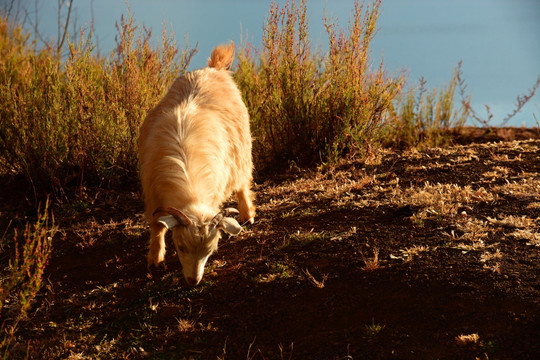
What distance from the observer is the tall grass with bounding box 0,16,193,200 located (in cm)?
606

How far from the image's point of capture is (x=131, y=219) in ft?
18.3

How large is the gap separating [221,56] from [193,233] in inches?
112

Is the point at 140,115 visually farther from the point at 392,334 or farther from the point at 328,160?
the point at 392,334

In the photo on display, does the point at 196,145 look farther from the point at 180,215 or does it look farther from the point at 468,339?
the point at 468,339

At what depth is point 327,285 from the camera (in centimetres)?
372

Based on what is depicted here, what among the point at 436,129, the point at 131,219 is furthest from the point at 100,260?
the point at 436,129

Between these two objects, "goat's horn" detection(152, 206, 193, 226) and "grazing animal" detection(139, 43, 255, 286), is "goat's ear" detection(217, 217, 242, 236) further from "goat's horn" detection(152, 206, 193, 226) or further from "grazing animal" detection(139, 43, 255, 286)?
"goat's horn" detection(152, 206, 193, 226)

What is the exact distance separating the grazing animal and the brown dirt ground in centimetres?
39

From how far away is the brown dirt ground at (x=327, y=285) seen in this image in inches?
125

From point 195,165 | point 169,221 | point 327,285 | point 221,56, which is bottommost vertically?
point 327,285

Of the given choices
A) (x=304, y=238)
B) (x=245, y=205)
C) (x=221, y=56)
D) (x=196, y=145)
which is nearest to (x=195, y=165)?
(x=196, y=145)

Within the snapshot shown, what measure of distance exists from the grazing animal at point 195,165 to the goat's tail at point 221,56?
9.4 inches

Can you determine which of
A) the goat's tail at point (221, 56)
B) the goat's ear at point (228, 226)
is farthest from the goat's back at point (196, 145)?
the goat's tail at point (221, 56)

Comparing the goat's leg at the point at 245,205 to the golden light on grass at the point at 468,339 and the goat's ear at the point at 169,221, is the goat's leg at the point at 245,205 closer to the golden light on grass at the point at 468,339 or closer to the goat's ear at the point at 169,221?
the goat's ear at the point at 169,221
